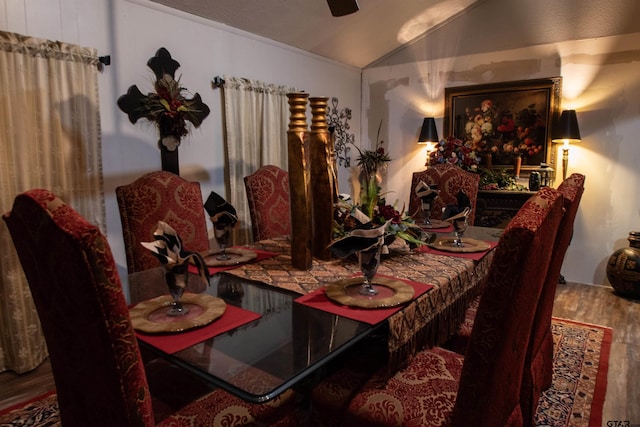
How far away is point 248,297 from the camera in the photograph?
1.47 metres

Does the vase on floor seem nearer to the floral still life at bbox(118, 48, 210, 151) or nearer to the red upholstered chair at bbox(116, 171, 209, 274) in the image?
the red upholstered chair at bbox(116, 171, 209, 274)

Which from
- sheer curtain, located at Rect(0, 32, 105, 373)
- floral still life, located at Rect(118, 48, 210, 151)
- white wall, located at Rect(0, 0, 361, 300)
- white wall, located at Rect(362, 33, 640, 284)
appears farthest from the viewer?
white wall, located at Rect(362, 33, 640, 284)

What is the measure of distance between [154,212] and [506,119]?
356 centimetres

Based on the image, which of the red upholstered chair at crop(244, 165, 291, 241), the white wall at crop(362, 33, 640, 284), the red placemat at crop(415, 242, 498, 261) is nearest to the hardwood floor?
the white wall at crop(362, 33, 640, 284)

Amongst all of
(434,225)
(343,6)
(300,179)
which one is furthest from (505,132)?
(300,179)

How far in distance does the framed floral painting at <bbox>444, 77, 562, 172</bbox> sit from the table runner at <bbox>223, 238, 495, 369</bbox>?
2597 millimetres

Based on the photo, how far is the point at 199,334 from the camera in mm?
1182

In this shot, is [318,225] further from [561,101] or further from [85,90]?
[561,101]

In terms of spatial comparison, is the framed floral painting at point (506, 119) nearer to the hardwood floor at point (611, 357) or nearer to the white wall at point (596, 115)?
the white wall at point (596, 115)

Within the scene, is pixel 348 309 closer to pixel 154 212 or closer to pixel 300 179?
pixel 300 179

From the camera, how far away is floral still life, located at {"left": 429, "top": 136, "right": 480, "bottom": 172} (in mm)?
4312

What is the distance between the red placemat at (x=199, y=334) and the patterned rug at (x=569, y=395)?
4.09 feet

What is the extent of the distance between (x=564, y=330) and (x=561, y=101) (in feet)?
7.34

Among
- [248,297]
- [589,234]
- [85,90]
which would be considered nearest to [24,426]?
[248,297]
